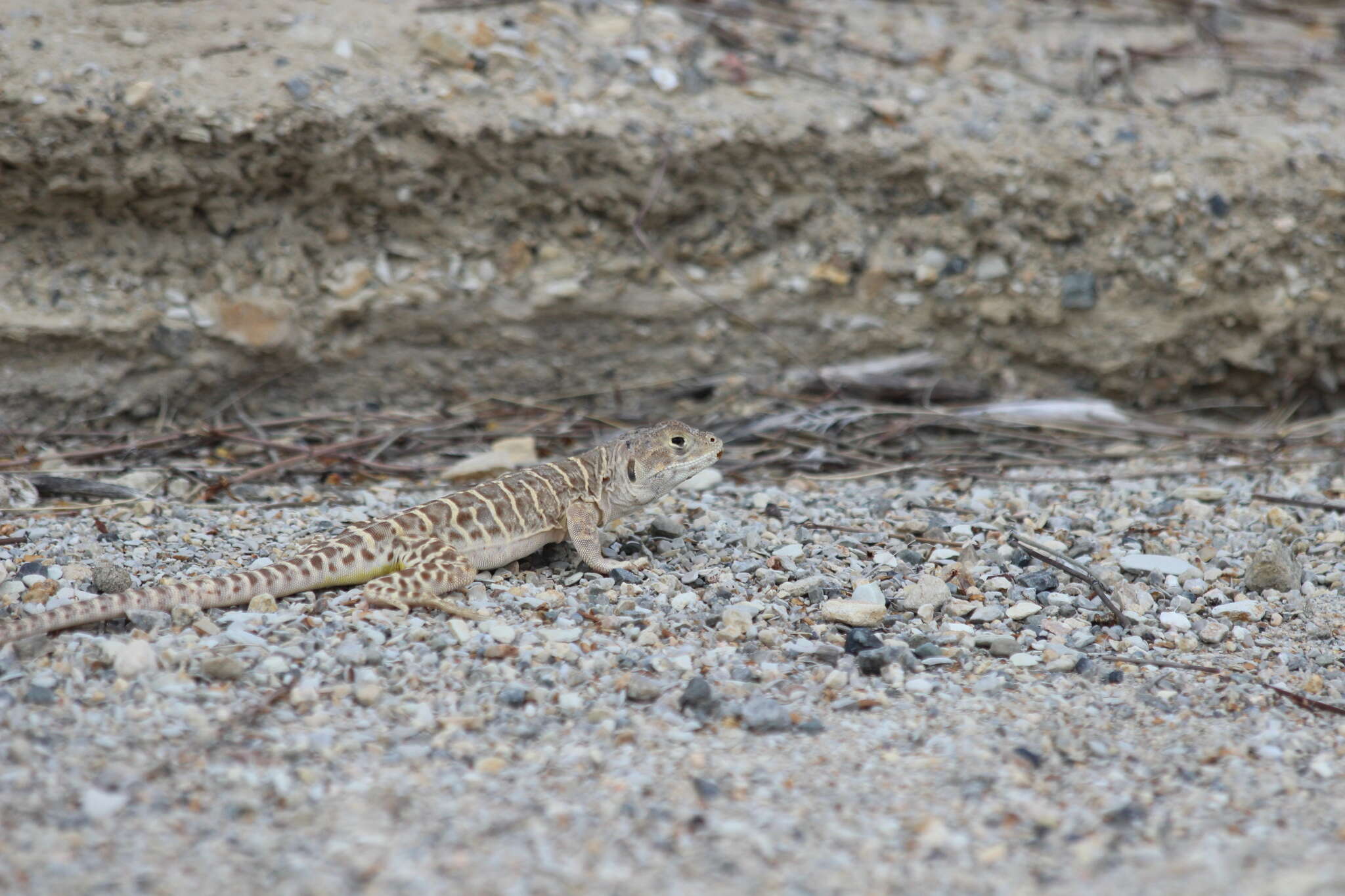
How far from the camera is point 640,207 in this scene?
25.9 ft

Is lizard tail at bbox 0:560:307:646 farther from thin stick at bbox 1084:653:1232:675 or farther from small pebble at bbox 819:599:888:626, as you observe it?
thin stick at bbox 1084:653:1232:675

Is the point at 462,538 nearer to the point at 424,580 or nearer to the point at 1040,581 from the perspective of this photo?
the point at 424,580

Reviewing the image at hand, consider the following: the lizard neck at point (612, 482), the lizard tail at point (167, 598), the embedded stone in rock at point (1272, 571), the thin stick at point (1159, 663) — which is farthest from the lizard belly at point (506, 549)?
the embedded stone in rock at point (1272, 571)

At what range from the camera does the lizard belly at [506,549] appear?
5.29m

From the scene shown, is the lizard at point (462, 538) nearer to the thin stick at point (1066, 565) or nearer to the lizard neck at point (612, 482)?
the lizard neck at point (612, 482)

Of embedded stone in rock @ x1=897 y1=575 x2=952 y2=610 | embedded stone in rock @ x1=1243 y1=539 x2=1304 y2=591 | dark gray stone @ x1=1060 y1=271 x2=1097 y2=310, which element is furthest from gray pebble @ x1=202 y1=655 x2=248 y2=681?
dark gray stone @ x1=1060 y1=271 x2=1097 y2=310

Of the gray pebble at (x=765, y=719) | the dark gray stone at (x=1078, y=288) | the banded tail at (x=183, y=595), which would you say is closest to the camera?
the gray pebble at (x=765, y=719)

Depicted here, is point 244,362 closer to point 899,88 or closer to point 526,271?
point 526,271

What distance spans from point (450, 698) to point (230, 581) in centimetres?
117

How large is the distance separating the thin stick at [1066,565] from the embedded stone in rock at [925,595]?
0.62 metres

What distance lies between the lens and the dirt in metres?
A: 7.16

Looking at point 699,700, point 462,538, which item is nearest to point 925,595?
point 699,700

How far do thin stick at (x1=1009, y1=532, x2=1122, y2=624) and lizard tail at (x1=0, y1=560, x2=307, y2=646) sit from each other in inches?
128

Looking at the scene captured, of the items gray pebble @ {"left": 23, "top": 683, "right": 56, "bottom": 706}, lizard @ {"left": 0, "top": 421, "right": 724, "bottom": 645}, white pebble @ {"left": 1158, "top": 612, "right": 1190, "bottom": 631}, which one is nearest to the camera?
gray pebble @ {"left": 23, "top": 683, "right": 56, "bottom": 706}
